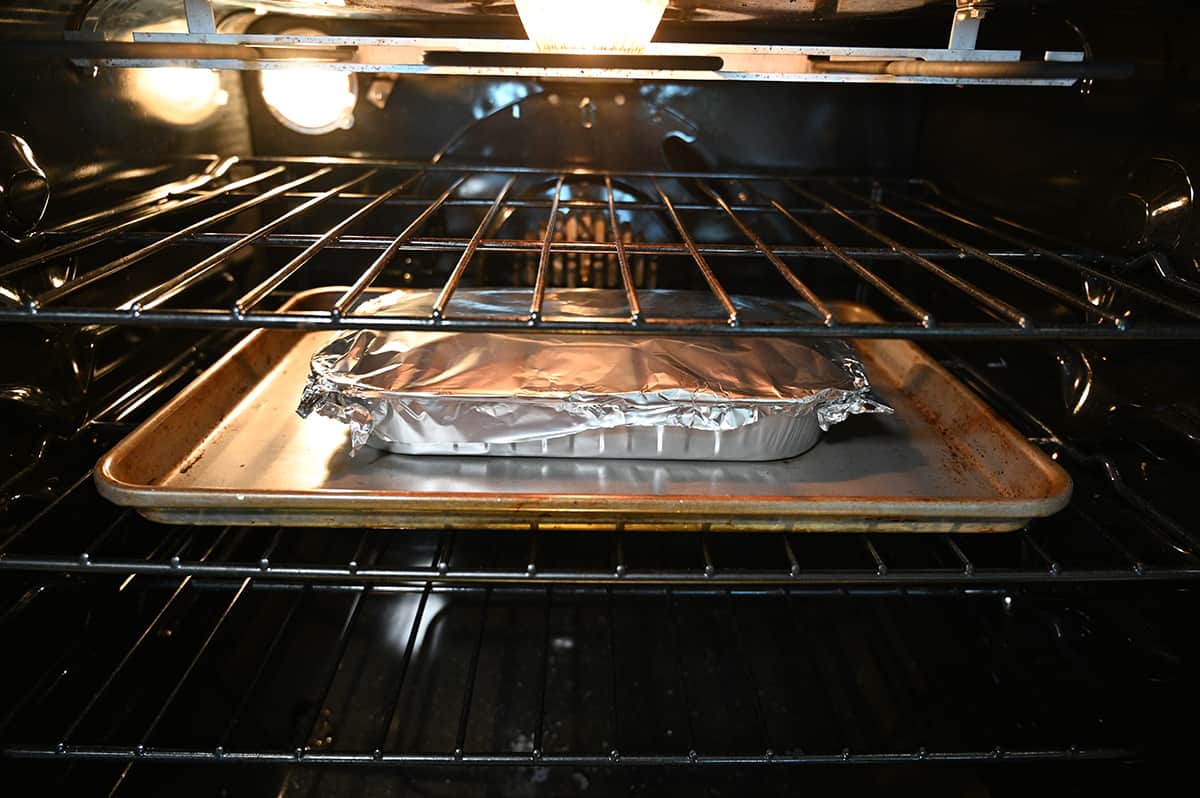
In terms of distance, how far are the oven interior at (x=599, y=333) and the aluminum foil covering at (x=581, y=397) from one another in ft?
0.34

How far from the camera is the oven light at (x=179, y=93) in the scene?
0.82 m

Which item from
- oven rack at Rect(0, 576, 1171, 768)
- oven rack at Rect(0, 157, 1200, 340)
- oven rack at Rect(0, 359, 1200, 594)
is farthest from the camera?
oven rack at Rect(0, 576, 1171, 768)

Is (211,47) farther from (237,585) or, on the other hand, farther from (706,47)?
(237,585)

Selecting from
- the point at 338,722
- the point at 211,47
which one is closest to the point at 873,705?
the point at 338,722

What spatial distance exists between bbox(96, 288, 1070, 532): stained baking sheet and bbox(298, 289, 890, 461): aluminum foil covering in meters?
0.03

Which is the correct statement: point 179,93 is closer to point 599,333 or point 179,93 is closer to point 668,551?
point 599,333

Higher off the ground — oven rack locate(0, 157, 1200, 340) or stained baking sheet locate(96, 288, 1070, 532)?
oven rack locate(0, 157, 1200, 340)

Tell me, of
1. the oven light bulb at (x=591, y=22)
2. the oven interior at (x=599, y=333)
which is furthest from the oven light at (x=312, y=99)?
the oven light bulb at (x=591, y=22)

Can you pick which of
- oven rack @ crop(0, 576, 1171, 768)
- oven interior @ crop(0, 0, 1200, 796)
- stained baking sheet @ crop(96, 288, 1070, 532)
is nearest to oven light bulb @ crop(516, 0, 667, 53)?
oven interior @ crop(0, 0, 1200, 796)

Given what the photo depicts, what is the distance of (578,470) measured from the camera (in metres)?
0.74

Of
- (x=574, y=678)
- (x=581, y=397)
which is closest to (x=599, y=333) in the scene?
(x=581, y=397)

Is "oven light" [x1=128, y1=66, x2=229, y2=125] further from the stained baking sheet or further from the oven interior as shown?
the stained baking sheet

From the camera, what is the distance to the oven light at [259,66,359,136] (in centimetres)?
97

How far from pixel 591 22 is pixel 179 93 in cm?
58
